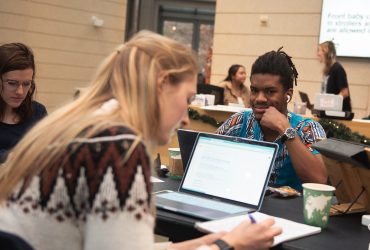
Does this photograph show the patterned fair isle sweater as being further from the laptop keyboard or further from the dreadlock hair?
the dreadlock hair

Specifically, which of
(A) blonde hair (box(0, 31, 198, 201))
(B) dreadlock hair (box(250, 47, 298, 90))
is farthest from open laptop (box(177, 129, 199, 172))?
(A) blonde hair (box(0, 31, 198, 201))

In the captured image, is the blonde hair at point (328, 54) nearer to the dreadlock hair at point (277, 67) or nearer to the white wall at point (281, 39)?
the white wall at point (281, 39)

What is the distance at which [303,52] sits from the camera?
589 cm

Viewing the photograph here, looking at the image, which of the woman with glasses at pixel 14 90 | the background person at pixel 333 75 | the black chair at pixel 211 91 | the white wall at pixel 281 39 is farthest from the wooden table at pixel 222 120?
the white wall at pixel 281 39

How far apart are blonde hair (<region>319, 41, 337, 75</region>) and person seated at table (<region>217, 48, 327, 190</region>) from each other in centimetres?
325

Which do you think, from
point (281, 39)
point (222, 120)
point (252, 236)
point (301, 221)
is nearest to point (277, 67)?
point (301, 221)

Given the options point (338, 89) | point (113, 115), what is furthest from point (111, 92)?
point (338, 89)

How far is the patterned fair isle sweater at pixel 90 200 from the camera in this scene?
2.61 ft

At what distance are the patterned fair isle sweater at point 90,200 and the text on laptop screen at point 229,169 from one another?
0.65m

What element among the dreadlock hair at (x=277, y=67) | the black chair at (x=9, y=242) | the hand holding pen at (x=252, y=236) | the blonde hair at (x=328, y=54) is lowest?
the hand holding pen at (x=252, y=236)

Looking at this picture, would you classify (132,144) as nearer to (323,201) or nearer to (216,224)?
(216,224)

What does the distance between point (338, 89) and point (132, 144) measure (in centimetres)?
449

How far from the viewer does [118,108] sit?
882mm

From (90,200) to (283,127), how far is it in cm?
116
